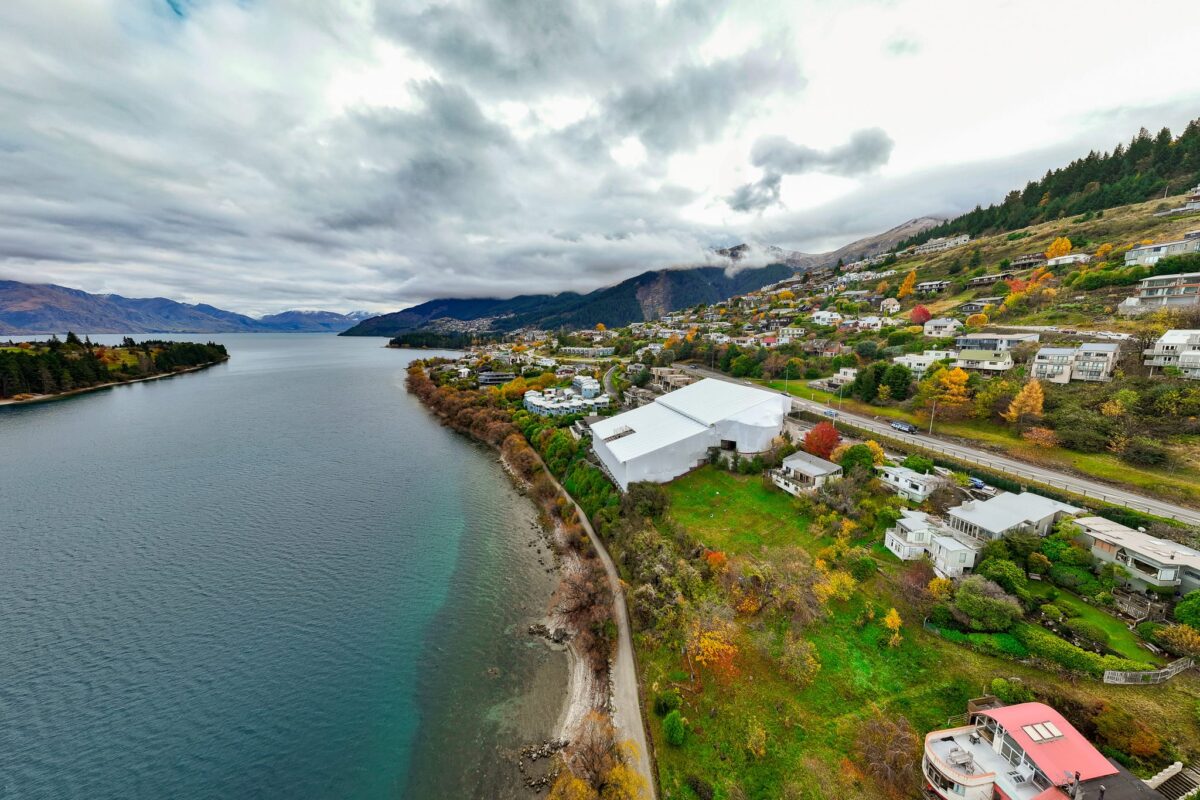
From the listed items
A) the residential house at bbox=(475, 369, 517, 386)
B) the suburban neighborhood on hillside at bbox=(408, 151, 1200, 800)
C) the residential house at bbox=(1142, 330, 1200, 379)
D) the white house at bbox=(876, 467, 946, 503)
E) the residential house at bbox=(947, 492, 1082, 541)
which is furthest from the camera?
the residential house at bbox=(475, 369, 517, 386)

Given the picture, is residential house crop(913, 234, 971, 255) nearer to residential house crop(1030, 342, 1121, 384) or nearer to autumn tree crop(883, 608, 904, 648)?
residential house crop(1030, 342, 1121, 384)

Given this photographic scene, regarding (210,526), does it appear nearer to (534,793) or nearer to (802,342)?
(534,793)

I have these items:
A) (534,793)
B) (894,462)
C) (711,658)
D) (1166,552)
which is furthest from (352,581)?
(1166,552)

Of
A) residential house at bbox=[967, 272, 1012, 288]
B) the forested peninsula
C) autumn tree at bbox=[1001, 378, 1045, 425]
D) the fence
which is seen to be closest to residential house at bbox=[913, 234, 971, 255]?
residential house at bbox=[967, 272, 1012, 288]

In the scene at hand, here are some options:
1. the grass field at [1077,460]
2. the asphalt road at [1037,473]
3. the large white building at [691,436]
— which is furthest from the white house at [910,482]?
the large white building at [691,436]

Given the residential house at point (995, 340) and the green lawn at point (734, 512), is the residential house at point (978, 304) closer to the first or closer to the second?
the residential house at point (995, 340)

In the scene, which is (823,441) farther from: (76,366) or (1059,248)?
(76,366)
